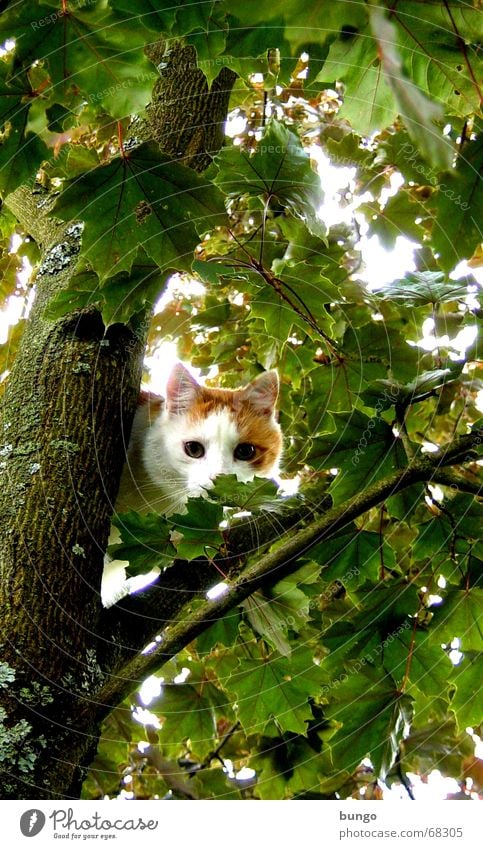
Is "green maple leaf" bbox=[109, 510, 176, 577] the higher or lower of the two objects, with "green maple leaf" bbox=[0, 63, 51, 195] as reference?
lower

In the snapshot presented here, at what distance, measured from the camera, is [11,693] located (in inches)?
42.4

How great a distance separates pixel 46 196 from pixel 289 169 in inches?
32.8

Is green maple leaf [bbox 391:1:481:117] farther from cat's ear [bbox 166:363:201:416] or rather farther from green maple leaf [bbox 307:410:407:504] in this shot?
cat's ear [bbox 166:363:201:416]

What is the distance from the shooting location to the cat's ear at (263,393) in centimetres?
219

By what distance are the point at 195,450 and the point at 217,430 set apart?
0.09 metres

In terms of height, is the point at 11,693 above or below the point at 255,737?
below

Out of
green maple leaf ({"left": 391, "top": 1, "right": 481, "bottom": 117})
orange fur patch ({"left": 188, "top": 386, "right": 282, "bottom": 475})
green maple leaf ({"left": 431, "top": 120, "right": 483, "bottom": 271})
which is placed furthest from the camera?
orange fur patch ({"left": 188, "top": 386, "right": 282, "bottom": 475})

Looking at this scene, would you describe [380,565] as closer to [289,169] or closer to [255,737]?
[289,169]

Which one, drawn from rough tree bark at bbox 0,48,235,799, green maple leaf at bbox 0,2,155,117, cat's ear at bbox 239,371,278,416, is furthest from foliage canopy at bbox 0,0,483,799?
cat's ear at bbox 239,371,278,416

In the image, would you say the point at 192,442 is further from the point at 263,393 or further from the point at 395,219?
the point at 395,219

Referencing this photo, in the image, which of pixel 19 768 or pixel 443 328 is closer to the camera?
pixel 19 768

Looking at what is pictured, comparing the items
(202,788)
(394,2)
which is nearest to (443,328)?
(394,2)

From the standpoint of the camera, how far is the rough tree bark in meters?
1.10
